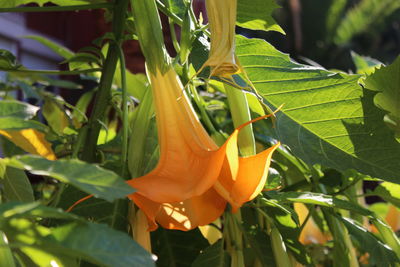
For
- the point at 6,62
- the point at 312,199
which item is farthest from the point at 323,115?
the point at 6,62

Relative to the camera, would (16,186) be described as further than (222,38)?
Yes

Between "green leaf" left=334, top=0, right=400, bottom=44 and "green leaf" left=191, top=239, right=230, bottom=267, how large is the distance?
7.82 metres

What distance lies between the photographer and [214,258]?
21.0 inches

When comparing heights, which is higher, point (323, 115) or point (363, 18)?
point (323, 115)

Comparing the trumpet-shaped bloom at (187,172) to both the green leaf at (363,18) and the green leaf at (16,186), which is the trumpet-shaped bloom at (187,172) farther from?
the green leaf at (363,18)

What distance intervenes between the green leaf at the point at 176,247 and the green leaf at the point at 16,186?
0.14 metres

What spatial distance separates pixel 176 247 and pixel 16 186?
0.16 m

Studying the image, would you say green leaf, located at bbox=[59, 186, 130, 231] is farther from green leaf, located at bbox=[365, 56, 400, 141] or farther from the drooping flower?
green leaf, located at bbox=[365, 56, 400, 141]

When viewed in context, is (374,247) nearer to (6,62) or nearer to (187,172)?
(187,172)

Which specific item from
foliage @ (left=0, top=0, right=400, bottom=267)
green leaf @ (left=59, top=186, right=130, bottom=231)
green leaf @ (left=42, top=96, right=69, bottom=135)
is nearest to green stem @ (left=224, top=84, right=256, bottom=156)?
foliage @ (left=0, top=0, right=400, bottom=267)

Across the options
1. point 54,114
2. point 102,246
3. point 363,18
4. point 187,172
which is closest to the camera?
point 102,246

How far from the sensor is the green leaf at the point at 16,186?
51cm

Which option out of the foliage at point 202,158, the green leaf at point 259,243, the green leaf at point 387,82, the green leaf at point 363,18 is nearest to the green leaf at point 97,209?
the foliage at point 202,158

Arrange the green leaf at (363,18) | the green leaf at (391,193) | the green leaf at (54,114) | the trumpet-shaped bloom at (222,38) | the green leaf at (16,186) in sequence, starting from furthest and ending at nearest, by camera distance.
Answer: the green leaf at (363,18) → the green leaf at (54,114) → the green leaf at (391,193) → the green leaf at (16,186) → the trumpet-shaped bloom at (222,38)
